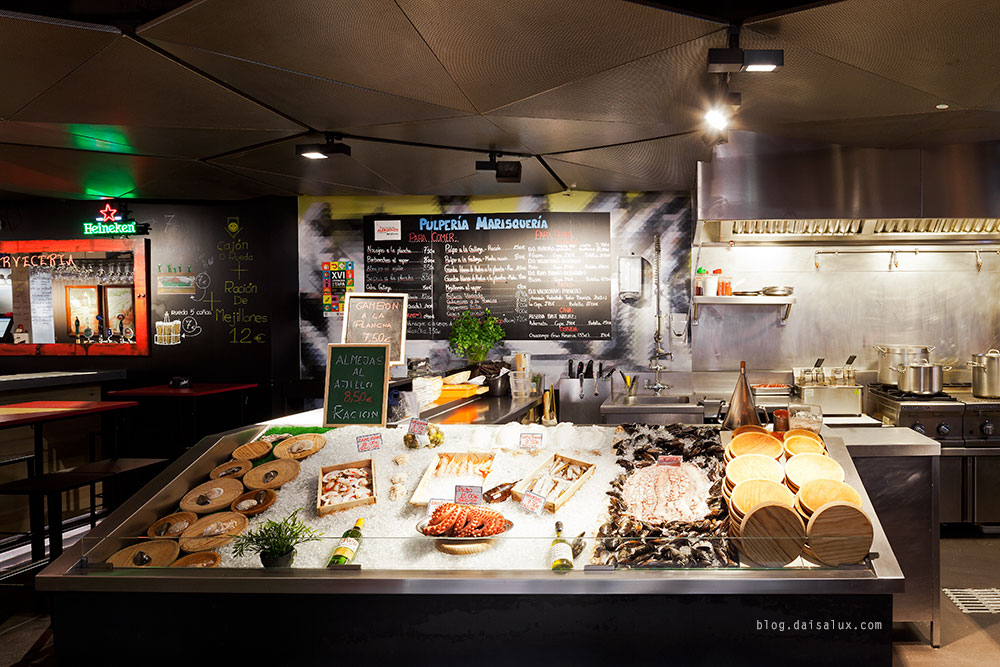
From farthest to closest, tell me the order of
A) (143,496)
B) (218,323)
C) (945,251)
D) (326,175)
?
(218,323), (945,251), (326,175), (143,496)

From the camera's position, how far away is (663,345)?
238 inches

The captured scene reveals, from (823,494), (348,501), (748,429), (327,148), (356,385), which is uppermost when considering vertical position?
(327,148)

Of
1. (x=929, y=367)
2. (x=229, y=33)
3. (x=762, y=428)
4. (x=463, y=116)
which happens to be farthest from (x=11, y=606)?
Result: (x=929, y=367)

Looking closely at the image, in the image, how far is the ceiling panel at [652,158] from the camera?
434 centimetres

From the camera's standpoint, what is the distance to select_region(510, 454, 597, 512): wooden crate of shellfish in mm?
2160

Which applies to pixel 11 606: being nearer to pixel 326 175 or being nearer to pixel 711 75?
pixel 326 175

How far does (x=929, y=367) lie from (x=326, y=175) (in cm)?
526

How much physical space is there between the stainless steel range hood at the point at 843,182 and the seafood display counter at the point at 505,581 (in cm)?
328

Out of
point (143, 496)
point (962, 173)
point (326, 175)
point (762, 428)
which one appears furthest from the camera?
point (326, 175)

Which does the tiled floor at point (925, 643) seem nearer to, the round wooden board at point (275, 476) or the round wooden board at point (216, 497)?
the round wooden board at point (216, 497)

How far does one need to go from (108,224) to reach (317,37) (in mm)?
5051

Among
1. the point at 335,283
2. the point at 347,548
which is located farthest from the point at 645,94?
the point at 335,283

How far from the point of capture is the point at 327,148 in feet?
13.5

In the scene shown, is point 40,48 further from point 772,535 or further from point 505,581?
point 772,535
